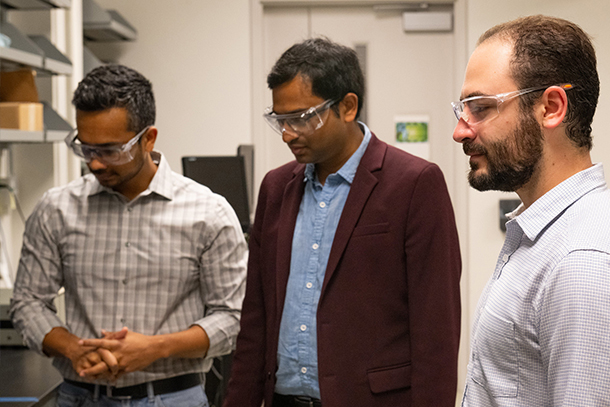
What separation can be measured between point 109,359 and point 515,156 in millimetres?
955

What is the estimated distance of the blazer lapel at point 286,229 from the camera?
4.64ft

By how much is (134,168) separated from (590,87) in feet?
3.47

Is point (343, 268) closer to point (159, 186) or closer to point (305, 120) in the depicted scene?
point (305, 120)

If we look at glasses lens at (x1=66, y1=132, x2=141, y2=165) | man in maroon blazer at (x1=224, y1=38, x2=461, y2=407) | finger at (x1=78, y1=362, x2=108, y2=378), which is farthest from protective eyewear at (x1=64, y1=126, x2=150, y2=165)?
finger at (x1=78, y1=362, x2=108, y2=378)

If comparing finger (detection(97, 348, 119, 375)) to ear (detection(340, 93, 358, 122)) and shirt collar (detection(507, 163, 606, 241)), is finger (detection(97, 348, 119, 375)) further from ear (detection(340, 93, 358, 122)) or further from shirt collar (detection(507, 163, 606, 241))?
shirt collar (detection(507, 163, 606, 241))

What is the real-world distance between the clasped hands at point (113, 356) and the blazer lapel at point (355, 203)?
43 cm

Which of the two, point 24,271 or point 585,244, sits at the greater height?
point 585,244

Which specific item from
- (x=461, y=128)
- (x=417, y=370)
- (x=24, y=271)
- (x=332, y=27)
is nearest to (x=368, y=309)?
(x=417, y=370)

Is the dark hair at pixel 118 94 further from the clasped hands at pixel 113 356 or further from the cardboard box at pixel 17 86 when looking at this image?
the cardboard box at pixel 17 86

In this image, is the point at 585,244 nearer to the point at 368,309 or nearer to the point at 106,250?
the point at 368,309

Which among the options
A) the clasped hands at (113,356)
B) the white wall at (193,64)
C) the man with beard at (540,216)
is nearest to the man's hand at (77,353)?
the clasped hands at (113,356)

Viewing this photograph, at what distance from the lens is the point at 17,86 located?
2.26 meters

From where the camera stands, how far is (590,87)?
89 centimetres

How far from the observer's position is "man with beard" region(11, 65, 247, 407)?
149 cm
